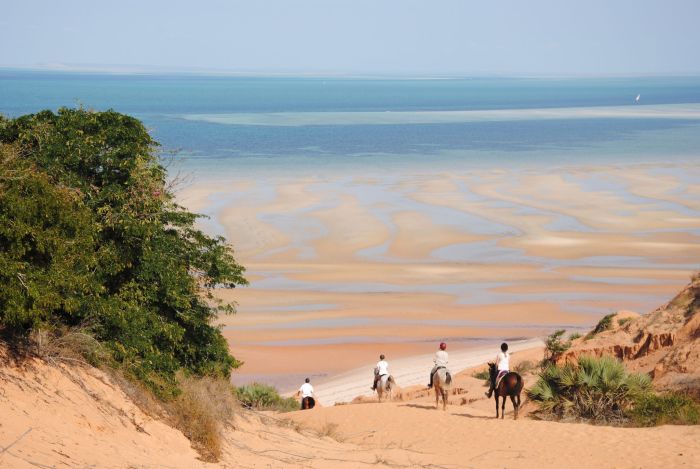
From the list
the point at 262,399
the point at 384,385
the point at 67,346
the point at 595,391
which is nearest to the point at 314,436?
the point at 262,399

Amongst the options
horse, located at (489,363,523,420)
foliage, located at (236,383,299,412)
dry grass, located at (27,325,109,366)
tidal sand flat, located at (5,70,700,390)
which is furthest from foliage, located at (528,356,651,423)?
dry grass, located at (27,325,109,366)

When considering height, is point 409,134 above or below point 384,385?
above

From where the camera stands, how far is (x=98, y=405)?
12000 mm

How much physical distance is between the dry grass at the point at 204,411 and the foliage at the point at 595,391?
19.3 ft

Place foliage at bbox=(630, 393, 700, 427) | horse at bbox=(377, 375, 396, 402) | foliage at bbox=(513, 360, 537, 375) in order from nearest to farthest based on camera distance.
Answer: foliage at bbox=(630, 393, 700, 427), horse at bbox=(377, 375, 396, 402), foliage at bbox=(513, 360, 537, 375)

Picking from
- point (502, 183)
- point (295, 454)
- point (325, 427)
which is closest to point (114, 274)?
point (295, 454)

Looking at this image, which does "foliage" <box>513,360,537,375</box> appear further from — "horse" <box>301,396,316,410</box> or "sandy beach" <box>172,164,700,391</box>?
"sandy beach" <box>172,164,700,391</box>

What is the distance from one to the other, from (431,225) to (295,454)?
3153 centimetres

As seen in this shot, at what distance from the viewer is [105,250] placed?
14.0m

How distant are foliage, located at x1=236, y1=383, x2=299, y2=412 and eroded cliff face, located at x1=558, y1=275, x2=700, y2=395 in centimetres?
Result: 604

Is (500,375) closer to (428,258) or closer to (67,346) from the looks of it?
(67,346)

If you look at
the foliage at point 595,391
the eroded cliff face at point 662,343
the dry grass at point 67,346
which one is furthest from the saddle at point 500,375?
the dry grass at point 67,346

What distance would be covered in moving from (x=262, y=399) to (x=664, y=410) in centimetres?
840

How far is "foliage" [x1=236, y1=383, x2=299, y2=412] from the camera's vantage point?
65.6 feet
